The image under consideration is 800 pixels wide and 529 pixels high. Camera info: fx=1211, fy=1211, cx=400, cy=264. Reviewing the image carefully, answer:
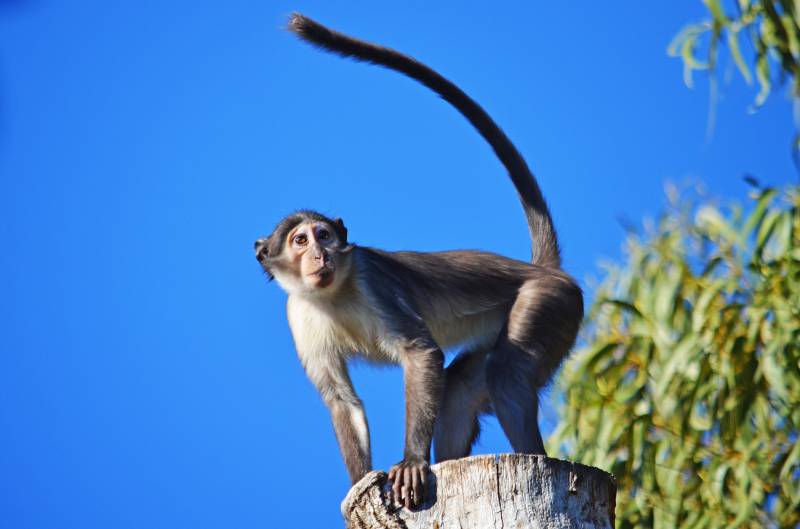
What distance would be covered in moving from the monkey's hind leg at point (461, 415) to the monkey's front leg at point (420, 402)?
63cm

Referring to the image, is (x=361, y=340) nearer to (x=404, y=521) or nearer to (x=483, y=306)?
(x=483, y=306)

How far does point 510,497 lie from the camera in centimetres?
550

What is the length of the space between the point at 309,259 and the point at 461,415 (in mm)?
1445

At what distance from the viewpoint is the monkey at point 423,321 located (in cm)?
→ 751

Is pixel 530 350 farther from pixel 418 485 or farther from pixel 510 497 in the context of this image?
pixel 510 497

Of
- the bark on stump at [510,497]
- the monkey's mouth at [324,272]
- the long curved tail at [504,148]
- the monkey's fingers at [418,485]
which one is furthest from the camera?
the long curved tail at [504,148]

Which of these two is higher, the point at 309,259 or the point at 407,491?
the point at 309,259

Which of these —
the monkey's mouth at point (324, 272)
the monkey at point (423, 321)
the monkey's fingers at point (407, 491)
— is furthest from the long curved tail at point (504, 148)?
the monkey's fingers at point (407, 491)

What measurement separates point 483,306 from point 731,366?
2765mm

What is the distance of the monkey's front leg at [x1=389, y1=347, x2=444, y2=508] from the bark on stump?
30cm

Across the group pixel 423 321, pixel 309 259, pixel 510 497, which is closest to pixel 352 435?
pixel 423 321

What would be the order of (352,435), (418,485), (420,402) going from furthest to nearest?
1. (352,435)
2. (420,402)
3. (418,485)

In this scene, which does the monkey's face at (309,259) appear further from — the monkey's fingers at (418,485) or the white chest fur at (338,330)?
the monkey's fingers at (418,485)

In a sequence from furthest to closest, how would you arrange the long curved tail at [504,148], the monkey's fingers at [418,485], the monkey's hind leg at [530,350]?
the long curved tail at [504,148], the monkey's hind leg at [530,350], the monkey's fingers at [418,485]
